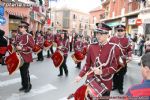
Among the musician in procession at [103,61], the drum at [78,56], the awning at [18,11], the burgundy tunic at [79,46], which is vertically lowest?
the drum at [78,56]

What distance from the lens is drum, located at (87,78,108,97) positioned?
5027mm

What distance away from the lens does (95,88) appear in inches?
201

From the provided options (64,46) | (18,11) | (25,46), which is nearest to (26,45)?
(25,46)

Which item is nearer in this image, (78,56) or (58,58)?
(58,58)

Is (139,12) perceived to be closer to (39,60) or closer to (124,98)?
(39,60)

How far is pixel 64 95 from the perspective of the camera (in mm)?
9414

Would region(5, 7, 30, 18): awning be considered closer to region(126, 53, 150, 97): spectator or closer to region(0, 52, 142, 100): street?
region(0, 52, 142, 100): street

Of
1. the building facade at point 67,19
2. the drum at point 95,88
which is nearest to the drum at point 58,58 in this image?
the drum at point 95,88

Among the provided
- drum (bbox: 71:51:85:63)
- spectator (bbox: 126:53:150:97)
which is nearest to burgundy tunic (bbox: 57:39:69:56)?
drum (bbox: 71:51:85:63)

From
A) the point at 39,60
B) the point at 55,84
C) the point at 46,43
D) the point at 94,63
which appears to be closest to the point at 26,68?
the point at 55,84

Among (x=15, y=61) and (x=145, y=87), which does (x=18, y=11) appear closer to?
(x=15, y=61)

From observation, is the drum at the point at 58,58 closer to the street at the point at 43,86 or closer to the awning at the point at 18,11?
the street at the point at 43,86

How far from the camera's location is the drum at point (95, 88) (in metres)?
5.03

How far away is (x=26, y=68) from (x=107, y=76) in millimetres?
4309
